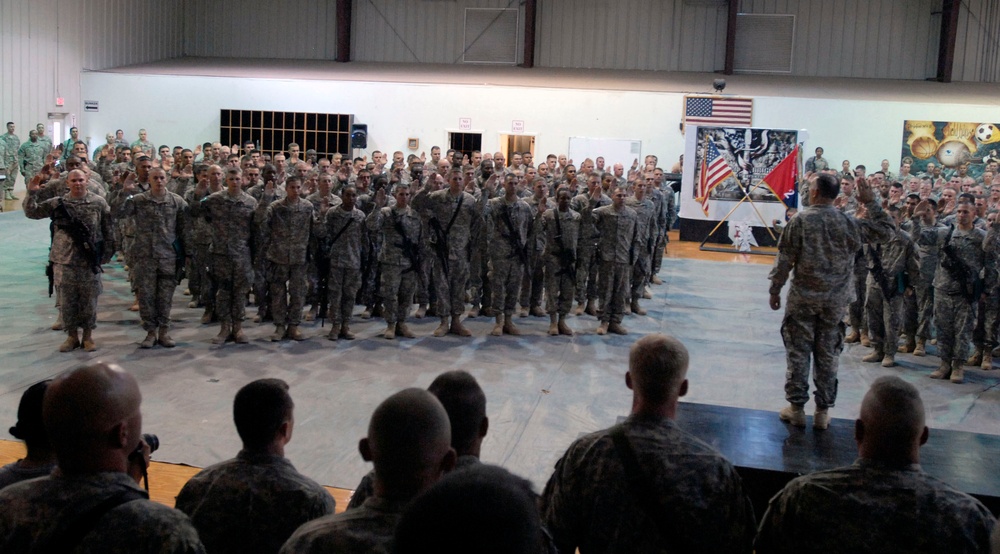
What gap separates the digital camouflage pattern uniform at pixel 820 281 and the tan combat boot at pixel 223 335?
5727 mm

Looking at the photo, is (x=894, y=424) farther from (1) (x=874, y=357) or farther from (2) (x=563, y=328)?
(2) (x=563, y=328)

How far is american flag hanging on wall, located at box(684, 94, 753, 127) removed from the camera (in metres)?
22.9

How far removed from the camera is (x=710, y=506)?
3100mm

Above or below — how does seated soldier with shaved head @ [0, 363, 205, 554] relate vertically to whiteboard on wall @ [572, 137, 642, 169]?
below

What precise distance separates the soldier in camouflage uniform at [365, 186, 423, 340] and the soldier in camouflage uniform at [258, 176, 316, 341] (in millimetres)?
733

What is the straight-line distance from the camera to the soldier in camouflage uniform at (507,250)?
10664mm

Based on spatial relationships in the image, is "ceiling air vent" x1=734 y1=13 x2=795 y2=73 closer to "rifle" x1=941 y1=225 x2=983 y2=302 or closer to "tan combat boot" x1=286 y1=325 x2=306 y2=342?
"rifle" x1=941 y1=225 x2=983 y2=302

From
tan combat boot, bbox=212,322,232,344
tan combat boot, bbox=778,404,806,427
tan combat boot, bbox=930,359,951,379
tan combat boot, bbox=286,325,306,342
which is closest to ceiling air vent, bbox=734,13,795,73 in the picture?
tan combat boot, bbox=930,359,951,379

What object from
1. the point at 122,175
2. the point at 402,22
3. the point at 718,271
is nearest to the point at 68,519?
the point at 122,175

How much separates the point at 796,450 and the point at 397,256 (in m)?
5.42

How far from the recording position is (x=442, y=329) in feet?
34.7

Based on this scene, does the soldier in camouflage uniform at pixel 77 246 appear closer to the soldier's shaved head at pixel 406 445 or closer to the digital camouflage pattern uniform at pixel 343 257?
the digital camouflage pattern uniform at pixel 343 257

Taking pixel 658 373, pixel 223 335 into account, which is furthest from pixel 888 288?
pixel 658 373

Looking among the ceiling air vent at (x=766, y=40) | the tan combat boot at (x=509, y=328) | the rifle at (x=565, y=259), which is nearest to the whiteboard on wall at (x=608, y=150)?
the ceiling air vent at (x=766, y=40)
